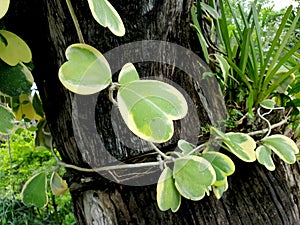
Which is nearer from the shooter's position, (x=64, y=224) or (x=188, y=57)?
(x=188, y=57)

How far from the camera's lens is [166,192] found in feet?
1.05

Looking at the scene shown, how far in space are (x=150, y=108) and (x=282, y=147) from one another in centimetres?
20

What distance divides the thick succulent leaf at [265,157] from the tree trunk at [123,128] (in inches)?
0.9

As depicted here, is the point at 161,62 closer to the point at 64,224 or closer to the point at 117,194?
the point at 117,194

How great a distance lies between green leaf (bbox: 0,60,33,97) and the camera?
32 cm

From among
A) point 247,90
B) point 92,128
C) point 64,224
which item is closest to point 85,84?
point 92,128

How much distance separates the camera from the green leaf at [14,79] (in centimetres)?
32

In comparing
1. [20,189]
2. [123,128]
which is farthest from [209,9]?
[20,189]

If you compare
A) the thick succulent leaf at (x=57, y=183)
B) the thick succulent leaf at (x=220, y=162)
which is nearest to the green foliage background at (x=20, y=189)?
the thick succulent leaf at (x=57, y=183)

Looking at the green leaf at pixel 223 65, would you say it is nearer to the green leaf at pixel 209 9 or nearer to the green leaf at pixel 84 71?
the green leaf at pixel 209 9

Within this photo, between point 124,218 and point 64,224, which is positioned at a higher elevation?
point 124,218

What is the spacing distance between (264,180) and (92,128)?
20 cm

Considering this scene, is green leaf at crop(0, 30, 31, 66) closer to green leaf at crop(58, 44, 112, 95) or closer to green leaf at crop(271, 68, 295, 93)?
green leaf at crop(58, 44, 112, 95)

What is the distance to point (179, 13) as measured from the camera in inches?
14.2
